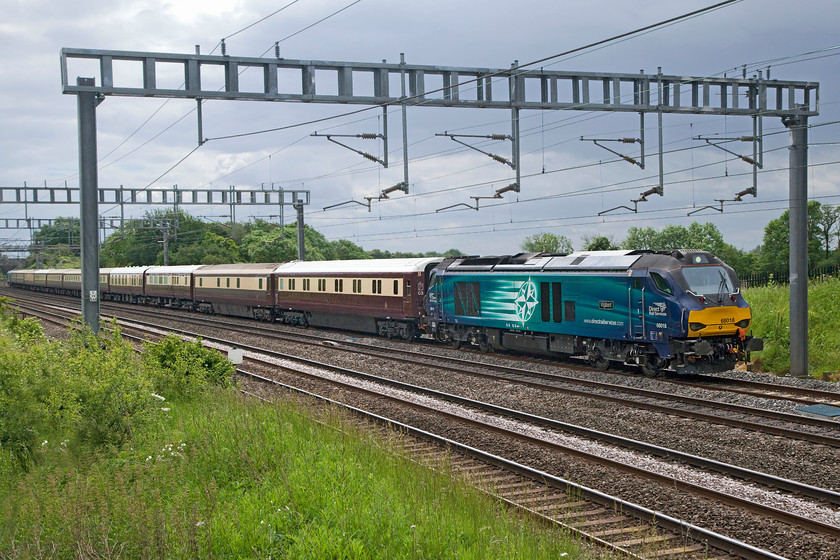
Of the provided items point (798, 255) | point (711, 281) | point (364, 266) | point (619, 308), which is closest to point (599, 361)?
point (619, 308)

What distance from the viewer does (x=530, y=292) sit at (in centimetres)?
2275

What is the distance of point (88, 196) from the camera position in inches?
773

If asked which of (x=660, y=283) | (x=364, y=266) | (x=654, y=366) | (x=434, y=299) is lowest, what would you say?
(x=654, y=366)

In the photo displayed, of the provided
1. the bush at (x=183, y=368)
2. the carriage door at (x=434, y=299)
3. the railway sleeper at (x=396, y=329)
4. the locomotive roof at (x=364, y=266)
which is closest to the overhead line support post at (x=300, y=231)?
the locomotive roof at (x=364, y=266)

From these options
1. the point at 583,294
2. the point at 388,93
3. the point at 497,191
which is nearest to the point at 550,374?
the point at 583,294

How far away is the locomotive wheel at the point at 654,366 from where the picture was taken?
19.2m

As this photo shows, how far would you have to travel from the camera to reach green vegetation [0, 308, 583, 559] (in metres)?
7.05

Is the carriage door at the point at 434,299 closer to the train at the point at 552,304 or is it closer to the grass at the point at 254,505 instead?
the train at the point at 552,304

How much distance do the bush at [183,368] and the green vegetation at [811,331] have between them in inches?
611

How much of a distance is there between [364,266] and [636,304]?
50.5ft

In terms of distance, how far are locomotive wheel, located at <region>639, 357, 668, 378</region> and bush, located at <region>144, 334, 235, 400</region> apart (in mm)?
10377

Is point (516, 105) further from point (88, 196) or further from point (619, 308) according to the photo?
point (88, 196)

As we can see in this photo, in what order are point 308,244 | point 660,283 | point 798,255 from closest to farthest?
point 660,283, point 798,255, point 308,244

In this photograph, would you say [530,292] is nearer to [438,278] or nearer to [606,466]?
[438,278]
